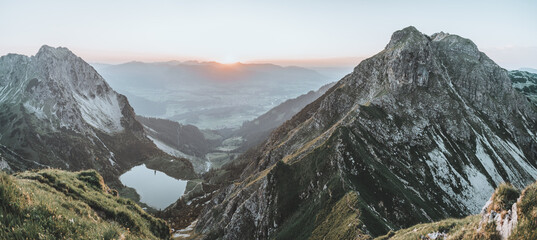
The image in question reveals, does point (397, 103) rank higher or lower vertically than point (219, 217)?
higher

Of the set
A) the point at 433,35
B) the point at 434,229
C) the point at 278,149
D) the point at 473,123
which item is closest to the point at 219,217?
the point at 278,149

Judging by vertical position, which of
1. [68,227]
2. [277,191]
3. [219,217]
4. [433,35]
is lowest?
[219,217]

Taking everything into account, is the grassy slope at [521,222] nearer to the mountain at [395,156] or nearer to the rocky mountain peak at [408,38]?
the mountain at [395,156]

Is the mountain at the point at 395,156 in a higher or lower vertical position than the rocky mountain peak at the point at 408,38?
lower

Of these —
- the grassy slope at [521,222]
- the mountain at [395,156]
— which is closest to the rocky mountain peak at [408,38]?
the mountain at [395,156]

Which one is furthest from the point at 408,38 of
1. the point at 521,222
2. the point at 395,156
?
the point at 521,222

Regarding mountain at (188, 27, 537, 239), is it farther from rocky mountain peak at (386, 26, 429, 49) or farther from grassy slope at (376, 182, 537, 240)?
grassy slope at (376, 182, 537, 240)

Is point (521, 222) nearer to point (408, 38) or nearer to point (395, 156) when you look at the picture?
point (395, 156)

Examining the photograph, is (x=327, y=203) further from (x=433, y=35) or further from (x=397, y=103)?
(x=433, y=35)
